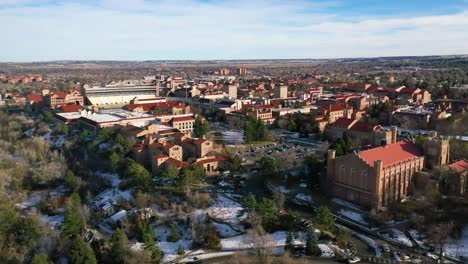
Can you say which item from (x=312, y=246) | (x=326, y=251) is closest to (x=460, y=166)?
(x=326, y=251)

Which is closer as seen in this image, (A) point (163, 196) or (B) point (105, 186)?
(A) point (163, 196)

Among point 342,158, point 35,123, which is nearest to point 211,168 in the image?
point 342,158

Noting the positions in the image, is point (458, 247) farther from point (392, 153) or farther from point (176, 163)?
point (176, 163)

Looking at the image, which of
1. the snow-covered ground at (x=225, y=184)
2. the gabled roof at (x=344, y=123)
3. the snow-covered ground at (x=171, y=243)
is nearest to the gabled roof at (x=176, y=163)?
the snow-covered ground at (x=225, y=184)

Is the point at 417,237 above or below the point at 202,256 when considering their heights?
above

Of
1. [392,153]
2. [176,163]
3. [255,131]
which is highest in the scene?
[392,153]

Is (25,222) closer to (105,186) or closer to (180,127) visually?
(105,186)

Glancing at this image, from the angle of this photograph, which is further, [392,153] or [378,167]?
[392,153]

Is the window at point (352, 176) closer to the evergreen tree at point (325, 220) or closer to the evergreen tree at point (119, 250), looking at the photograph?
the evergreen tree at point (325, 220)
